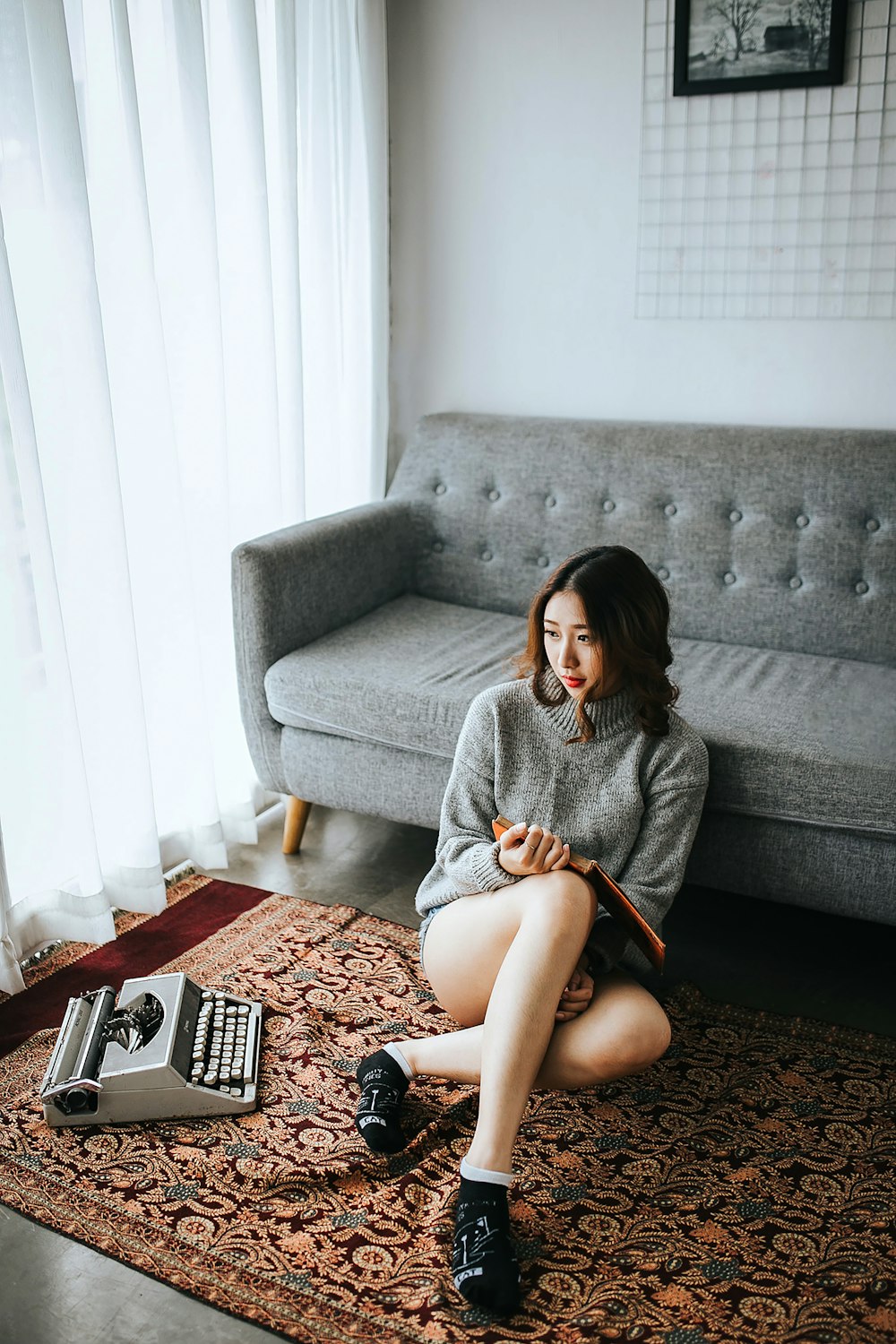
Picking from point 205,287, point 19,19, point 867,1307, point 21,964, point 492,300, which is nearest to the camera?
point 867,1307

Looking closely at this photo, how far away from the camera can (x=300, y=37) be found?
2.64 metres

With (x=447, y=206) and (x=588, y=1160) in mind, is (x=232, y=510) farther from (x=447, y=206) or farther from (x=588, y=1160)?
(x=588, y=1160)

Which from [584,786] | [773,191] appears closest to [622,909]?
[584,786]

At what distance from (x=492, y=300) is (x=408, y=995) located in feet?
6.05

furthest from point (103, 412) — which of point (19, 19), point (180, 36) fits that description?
point (180, 36)

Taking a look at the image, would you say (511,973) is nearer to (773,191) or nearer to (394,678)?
(394,678)

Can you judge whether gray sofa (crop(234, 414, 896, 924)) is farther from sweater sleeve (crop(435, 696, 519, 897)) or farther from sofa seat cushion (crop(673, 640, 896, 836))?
sweater sleeve (crop(435, 696, 519, 897))

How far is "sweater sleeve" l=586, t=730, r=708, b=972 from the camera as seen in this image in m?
1.67

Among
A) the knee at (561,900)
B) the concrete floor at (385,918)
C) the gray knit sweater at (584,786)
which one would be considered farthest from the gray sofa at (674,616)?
the knee at (561,900)

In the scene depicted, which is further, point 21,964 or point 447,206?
point 447,206

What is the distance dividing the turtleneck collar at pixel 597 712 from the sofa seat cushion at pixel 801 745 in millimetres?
317

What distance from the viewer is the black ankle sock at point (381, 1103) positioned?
1.61 m

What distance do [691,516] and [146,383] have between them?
121 centimetres

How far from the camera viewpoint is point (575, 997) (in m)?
1.60
